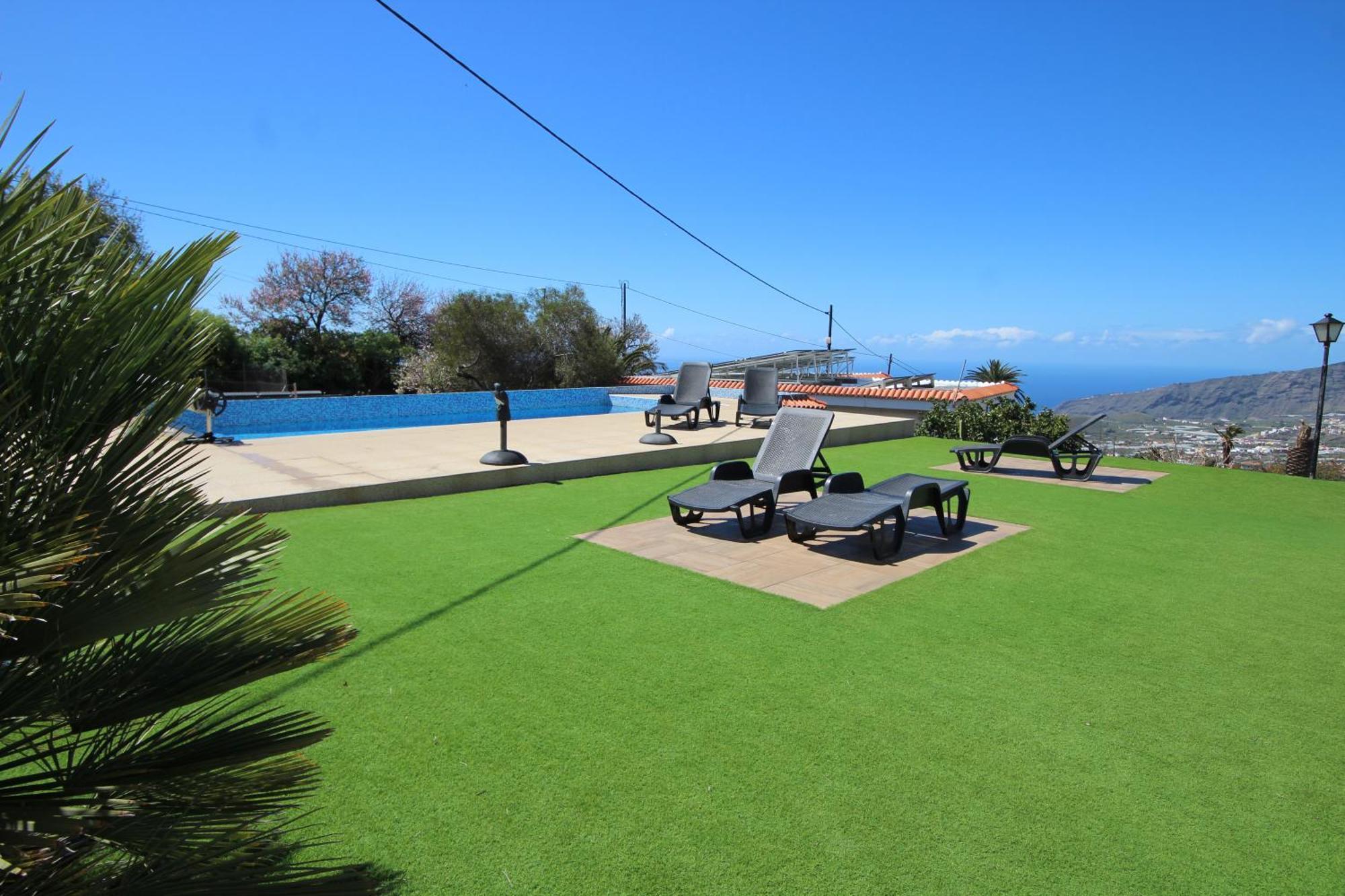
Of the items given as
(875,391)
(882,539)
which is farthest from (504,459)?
(875,391)

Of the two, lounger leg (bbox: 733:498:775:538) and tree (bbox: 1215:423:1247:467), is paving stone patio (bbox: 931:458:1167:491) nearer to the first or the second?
lounger leg (bbox: 733:498:775:538)

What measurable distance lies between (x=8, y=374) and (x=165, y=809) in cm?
75

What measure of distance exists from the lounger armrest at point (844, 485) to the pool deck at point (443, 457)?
145 inches

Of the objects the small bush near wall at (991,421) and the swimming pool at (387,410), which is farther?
the swimming pool at (387,410)

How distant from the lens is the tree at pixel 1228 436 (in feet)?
49.3

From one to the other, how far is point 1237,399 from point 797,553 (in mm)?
54610

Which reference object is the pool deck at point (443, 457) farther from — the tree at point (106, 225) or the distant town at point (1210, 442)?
the tree at point (106, 225)

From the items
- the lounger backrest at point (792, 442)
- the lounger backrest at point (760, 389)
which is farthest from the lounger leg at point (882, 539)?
the lounger backrest at point (760, 389)

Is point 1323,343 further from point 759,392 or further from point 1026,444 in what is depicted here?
point 759,392

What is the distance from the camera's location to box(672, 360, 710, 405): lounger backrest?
14.4 meters

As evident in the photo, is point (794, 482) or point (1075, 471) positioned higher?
point (794, 482)

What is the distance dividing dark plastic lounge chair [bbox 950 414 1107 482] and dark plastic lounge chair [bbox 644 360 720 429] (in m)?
4.52

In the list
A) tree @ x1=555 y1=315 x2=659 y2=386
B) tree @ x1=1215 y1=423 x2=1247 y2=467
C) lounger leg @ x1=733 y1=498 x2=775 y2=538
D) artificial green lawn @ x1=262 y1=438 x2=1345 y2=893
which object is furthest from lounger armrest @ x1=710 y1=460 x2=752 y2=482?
tree @ x1=555 y1=315 x2=659 y2=386

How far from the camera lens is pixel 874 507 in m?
6.16
